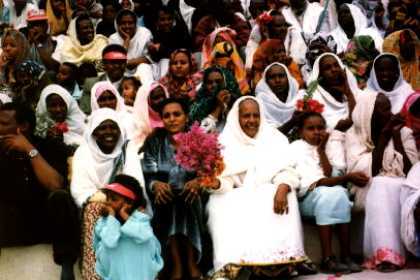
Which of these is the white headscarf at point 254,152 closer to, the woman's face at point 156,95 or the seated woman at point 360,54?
the woman's face at point 156,95

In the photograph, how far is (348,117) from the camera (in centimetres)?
772

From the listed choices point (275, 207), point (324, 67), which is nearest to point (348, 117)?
point (324, 67)

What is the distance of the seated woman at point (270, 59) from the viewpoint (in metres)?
A: 9.24

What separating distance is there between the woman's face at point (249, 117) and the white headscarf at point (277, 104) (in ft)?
3.29

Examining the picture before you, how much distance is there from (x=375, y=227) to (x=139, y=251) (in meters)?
2.05

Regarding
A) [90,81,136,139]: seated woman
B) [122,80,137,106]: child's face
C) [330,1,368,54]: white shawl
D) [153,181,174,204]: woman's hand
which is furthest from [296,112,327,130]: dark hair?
[330,1,368,54]: white shawl

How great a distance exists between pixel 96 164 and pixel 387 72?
3016mm

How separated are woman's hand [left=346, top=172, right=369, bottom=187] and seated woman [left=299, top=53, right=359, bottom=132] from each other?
0.94 metres

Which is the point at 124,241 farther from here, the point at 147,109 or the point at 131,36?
the point at 131,36

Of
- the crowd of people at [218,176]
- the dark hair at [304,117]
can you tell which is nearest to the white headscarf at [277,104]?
the crowd of people at [218,176]

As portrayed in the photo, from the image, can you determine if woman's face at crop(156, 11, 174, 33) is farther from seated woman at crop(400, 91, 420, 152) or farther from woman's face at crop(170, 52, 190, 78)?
seated woman at crop(400, 91, 420, 152)

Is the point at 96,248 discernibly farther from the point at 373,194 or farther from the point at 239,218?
the point at 373,194

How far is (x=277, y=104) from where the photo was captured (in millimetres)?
8203

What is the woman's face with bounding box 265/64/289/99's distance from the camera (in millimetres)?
8266
